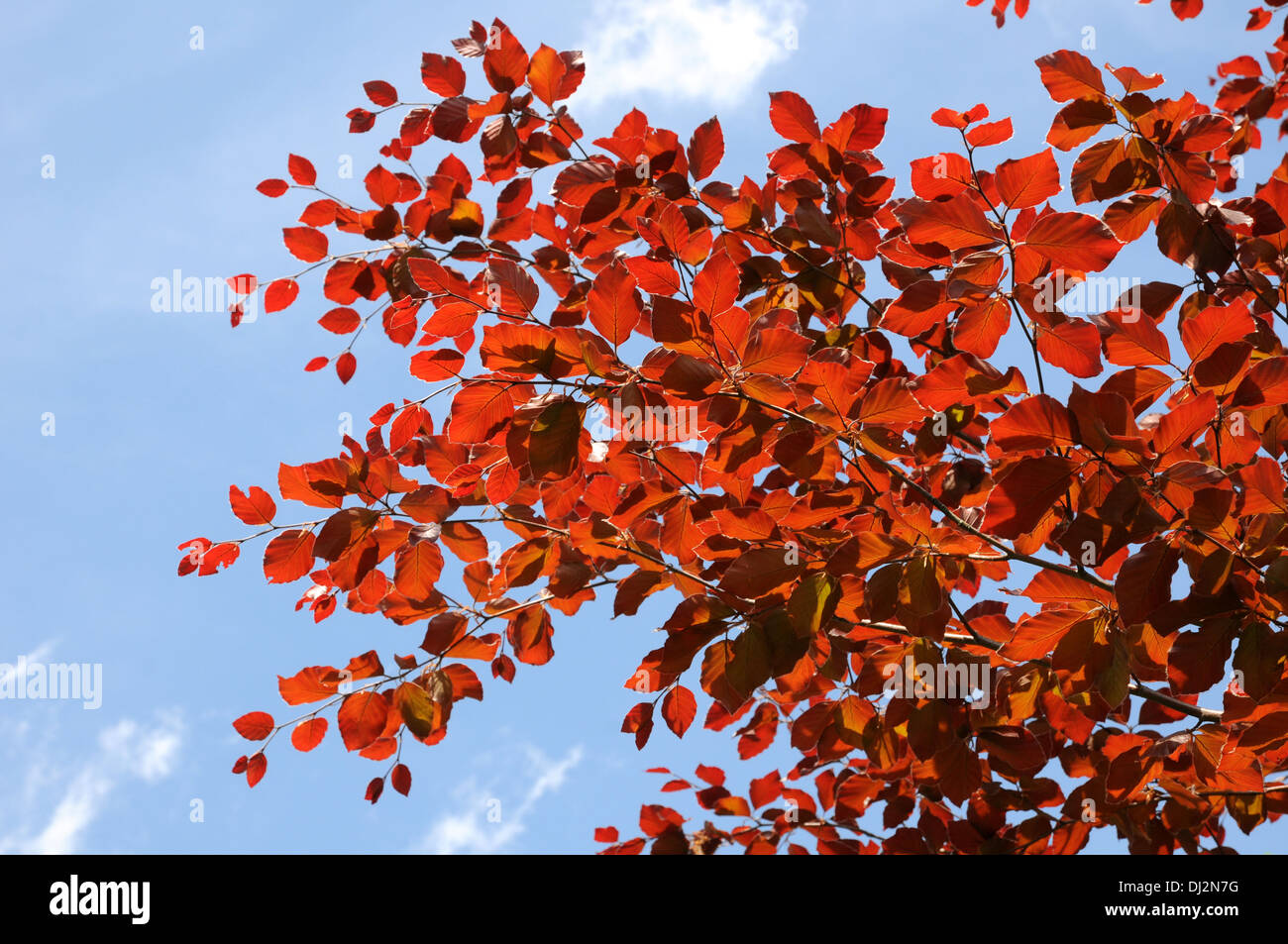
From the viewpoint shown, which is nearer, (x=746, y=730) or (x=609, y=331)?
(x=609, y=331)

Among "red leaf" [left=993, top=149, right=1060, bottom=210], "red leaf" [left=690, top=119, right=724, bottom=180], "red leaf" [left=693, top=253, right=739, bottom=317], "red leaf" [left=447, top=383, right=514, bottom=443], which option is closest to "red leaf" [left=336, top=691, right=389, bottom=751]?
"red leaf" [left=447, top=383, right=514, bottom=443]

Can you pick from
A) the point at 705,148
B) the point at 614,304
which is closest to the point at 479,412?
the point at 614,304

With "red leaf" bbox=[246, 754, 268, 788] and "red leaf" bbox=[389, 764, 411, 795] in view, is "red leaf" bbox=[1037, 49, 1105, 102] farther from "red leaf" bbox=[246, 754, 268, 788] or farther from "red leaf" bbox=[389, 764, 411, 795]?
"red leaf" bbox=[246, 754, 268, 788]

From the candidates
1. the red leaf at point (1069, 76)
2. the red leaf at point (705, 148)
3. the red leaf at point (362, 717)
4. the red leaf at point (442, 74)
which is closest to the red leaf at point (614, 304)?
the red leaf at point (705, 148)

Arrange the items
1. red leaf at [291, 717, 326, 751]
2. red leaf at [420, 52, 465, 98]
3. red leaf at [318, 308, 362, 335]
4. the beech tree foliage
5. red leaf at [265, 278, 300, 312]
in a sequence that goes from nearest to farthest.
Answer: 1. the beech tree foliage
2. red leaf at [291, 717, 326, 751]
3. red leaf at [420, 52, 465, 98]
4. red leaf at [265, 278, 300, 312]
5. red leaf at [318, 308, 362, 335]

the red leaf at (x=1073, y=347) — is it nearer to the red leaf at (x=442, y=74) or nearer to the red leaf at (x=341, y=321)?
the red leaf at (x=442, y=74)

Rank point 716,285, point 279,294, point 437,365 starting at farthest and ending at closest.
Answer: point 279,294 → point 437,365 → point 716,285

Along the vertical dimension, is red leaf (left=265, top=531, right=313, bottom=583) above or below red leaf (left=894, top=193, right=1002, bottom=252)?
below

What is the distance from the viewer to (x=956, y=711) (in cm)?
182

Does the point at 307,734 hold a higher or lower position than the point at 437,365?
lower

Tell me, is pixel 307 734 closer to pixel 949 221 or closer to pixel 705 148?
pixel 705 148

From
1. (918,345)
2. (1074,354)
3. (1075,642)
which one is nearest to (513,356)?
(1074,354)
